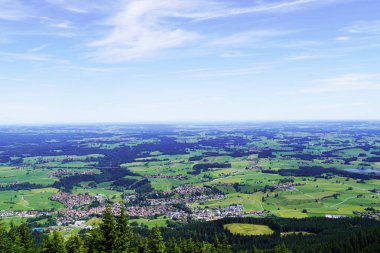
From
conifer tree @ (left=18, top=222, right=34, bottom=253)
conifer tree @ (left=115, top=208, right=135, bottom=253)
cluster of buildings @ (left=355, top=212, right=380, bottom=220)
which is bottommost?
cluster of buildings @ (left=355, top=212, right=380, bottom=220)

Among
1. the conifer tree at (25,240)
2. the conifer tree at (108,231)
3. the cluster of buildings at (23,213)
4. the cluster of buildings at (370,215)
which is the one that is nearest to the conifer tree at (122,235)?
the conifer tree at (108,231)

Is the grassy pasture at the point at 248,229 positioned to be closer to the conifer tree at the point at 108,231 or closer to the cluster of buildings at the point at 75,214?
the cluster of buildings at the point at 75,214

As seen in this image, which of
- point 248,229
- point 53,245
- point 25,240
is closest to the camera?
point 53,245

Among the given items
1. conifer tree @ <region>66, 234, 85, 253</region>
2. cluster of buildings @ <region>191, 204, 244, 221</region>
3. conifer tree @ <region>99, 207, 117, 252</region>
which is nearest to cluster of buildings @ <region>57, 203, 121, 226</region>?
cluster of buildings @ <region>191, 204, 244, 221</region>

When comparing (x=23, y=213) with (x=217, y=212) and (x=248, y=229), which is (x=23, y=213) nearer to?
(x=217, y=212)

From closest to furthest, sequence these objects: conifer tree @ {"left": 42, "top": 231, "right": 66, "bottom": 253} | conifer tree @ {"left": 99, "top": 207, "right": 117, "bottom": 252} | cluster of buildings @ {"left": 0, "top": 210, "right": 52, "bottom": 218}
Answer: conifer tree @ {"left": 99, "top": 207, "right": 117, "bottom": 252} → conifer tree @ {"left": 42, "top": 231, "right": 66, "bottom": 253} → cluster of buildings @ {"left": 0, "top": 210, "right": 52, "bottom": 218}

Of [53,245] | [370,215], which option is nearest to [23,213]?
[53,245]

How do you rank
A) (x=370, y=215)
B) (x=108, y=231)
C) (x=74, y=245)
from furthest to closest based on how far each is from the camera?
(x=370, y=215) < (x=74, y=245) < (x=108, y=231)

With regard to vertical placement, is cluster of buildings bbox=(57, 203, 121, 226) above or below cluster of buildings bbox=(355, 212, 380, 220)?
below

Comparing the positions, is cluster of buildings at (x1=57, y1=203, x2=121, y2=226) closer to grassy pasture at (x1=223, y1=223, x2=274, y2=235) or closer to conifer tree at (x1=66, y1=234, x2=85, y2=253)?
grassy pasture at (x1=223, y1=223, x2=274, y2=235)

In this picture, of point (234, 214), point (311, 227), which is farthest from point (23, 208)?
point (311, 227)

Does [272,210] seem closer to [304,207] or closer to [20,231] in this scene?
[304,207]
